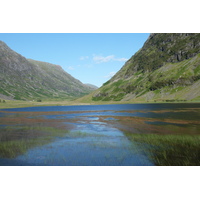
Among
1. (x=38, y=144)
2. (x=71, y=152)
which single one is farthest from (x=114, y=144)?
(x=38, y=144)

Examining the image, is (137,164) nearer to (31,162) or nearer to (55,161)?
(55,161)

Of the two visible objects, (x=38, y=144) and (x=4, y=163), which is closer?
(x=4, y=163)

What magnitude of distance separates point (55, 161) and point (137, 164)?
31.3 feet

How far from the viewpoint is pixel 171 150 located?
26312 millimetres

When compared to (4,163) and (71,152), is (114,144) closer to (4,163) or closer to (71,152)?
(71,152)

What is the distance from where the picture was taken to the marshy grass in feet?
71.5

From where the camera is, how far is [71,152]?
27.5m

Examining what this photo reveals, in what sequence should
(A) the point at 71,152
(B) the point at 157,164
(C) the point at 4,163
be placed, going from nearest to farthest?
(B) the point at 157,164 → (C) the point at 4,163 → (A) the point at 71,152

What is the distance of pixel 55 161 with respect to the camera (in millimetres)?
23672

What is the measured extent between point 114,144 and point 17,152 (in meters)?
14.4

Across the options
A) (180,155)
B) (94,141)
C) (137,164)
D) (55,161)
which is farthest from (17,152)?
(180,155)

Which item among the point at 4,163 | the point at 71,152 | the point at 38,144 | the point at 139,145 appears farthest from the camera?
the point at 38,144

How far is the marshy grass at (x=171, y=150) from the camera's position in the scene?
2178 cm
